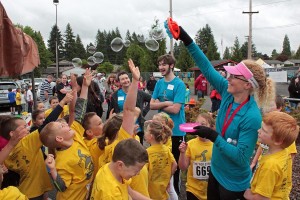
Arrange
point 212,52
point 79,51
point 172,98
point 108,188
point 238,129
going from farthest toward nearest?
1. point 79,51
2. point 212,52
3. point 172,98
4. point 238,129
5. point 108,188

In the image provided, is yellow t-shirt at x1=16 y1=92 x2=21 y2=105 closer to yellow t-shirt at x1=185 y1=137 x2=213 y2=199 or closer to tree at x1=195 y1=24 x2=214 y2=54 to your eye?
yellow t-shirt at x1=185 y1=137 x2=213 y2=199

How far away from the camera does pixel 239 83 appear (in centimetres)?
273

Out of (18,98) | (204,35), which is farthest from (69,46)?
(18,98)

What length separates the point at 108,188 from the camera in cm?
228

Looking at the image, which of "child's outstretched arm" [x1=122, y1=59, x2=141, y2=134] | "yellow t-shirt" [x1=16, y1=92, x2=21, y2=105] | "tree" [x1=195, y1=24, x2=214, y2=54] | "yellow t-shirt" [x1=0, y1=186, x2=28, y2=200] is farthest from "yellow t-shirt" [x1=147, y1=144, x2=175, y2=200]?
"tree" [x1=195, y1=24, x2=214, y2=54]

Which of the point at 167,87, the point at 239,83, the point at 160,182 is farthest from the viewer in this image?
the point at 167,87

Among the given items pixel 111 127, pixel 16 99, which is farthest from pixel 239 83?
pixel 16 99

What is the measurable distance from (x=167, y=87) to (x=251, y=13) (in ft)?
92.1

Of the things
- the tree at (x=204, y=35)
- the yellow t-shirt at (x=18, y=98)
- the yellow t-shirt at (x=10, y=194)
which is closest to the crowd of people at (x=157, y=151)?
the yellow t-shirt at (x=10, y=194)

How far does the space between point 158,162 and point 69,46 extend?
99.6 metres

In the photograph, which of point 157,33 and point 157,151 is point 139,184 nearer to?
point 157,151

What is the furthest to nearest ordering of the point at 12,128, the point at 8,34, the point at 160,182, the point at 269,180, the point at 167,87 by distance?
the point at 167,87 → the point at 160,182 → the point at 12,128 → the point at 8,34 → the point at 269,180

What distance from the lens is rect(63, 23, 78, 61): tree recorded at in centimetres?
9775

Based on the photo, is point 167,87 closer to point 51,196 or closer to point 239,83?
point 239,83
